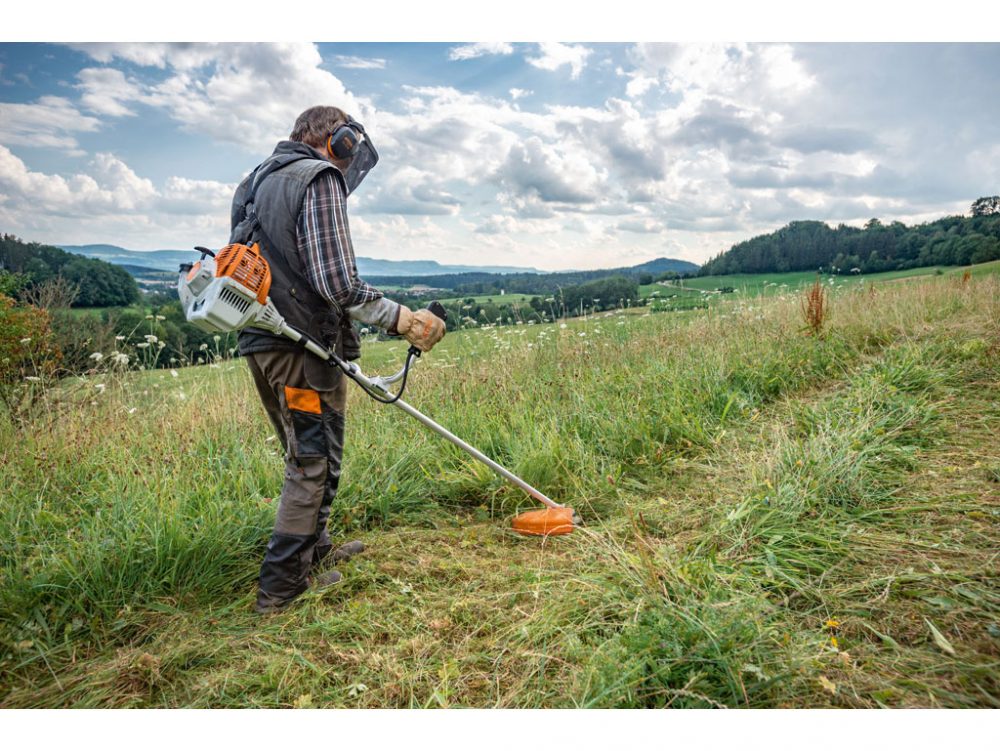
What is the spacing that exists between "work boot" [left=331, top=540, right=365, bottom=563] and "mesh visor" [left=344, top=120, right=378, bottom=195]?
6.23 feet

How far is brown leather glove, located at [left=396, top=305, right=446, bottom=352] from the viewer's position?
2.86 m

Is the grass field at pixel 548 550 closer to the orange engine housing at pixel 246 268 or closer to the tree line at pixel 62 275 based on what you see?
the orange engine housing at pixel 246 268

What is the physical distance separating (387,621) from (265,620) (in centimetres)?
59

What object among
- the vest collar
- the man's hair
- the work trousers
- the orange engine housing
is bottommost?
the work trousers

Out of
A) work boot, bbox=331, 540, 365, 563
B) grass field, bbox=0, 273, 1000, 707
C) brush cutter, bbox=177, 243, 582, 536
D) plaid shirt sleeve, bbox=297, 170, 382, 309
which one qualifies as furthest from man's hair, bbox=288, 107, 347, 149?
work boot, bbox=331, 540, 365, 563

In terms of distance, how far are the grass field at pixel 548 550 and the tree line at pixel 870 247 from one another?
305cm

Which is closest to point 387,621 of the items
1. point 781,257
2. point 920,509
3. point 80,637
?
point 80,637

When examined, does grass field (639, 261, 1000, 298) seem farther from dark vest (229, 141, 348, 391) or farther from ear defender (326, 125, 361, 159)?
dark vest (229, 141, 348, 391)

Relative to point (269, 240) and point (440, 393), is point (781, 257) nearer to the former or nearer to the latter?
point (440, 393)

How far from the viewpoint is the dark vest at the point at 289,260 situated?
263cm

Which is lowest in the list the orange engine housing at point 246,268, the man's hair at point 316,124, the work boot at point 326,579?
the work boot at point 326,579

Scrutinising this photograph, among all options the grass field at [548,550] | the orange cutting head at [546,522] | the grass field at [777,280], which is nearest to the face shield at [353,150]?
the grass field at [548,550]

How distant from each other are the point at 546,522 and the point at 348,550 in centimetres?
113

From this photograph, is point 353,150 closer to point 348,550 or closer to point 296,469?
point 296,469
